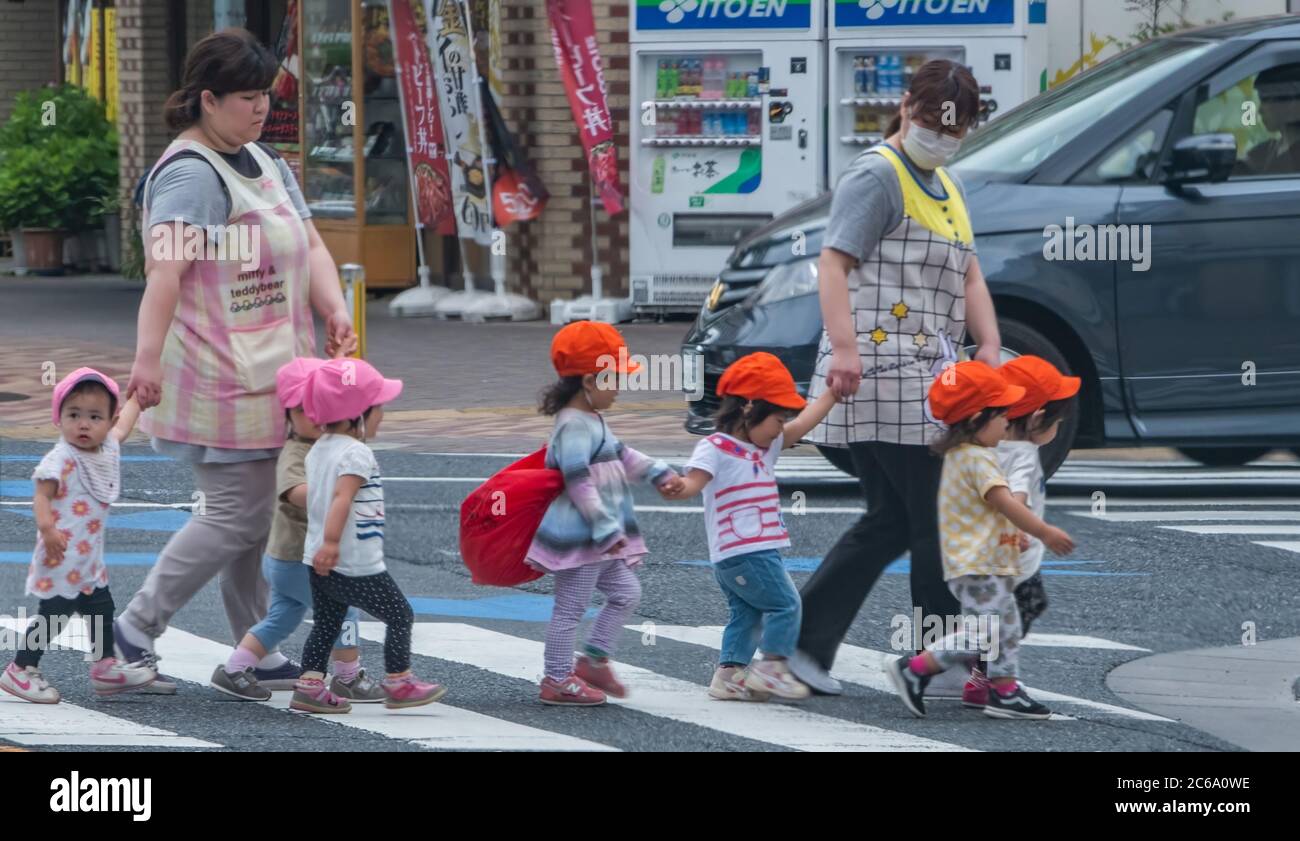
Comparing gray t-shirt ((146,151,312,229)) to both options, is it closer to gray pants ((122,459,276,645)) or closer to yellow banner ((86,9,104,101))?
gray pants ((122,459,276,645))

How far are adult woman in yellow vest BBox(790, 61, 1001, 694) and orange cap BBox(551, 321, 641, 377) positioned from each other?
0.57 metres

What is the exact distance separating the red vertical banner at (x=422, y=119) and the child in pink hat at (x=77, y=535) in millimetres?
11463

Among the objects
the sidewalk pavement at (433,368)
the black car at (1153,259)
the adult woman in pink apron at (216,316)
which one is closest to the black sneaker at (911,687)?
the adult woman in pink apron at (216,316)

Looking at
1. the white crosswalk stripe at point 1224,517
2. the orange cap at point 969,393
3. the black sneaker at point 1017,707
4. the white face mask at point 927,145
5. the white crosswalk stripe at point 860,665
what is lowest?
the white crosswalk stripe at point 860,665

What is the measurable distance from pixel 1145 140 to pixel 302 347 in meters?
4.30

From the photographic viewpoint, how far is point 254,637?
19.1ft

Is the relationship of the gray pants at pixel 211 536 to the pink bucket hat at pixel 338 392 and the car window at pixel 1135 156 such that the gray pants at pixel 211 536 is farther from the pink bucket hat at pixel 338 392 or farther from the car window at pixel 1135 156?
the car window at pixel 1135 156

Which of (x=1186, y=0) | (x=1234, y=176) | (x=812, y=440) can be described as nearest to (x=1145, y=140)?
(x=1234, y=176)

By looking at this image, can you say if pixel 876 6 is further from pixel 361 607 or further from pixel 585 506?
pixel 361 607

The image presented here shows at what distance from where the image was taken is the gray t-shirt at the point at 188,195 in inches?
221

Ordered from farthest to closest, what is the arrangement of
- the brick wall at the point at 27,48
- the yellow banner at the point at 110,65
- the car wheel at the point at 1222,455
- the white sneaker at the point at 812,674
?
the brick wall at the point at 27,48, the yellow banner at the point at 110,65, the car wheel at the point at 1222,455, the white sneaker at the point at 812,674

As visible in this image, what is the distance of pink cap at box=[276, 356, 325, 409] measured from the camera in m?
5.62

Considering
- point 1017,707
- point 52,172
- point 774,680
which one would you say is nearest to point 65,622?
point 774,680

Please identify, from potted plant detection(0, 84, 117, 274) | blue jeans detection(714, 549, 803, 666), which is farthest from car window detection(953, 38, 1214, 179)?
potted plant detection(0, 84, 117, 274)
